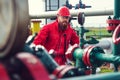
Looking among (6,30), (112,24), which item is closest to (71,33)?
(112,24)

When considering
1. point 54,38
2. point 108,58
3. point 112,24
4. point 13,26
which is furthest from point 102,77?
point 54,38

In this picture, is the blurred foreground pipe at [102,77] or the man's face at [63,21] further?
the man's face at [63,21]

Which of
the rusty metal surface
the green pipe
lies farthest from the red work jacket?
the rusty metal surface

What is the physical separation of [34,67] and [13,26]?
19cm

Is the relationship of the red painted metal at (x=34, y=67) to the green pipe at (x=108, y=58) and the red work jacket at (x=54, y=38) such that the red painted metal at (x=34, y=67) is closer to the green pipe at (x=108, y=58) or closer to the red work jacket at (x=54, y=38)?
the green pipe at (x=108, y=58)

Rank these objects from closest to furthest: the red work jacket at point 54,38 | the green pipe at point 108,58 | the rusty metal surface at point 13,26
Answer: the rusty metal surface at point 13,26
the green pipe at point 108,58
the red work jacket at point 54,38

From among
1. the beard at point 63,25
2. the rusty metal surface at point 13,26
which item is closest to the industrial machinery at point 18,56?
the rusty metal surface at point 13,26

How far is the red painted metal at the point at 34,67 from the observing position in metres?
1.27

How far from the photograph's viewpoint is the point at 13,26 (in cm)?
141

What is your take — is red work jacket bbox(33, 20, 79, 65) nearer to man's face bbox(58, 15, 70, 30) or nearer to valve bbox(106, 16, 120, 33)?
man's face bbox(58, 15, 70, 30)

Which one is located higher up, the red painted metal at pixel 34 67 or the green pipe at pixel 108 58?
the red painted metal at pixel 34 67

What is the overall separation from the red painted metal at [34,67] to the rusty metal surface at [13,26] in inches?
2.5

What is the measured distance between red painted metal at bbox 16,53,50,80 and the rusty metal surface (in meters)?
0.06

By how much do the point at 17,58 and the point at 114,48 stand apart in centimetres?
308
